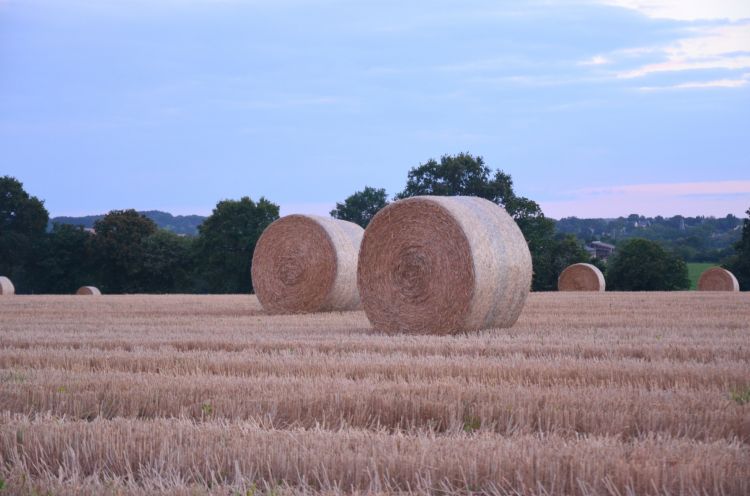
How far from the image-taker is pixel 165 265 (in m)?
50.4

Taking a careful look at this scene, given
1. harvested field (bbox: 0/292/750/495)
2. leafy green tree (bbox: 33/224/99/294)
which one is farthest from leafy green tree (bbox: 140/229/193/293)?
harvested field (bbox: 0/292/750/495)

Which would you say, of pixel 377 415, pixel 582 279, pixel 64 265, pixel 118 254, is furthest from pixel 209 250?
pixel 377 415

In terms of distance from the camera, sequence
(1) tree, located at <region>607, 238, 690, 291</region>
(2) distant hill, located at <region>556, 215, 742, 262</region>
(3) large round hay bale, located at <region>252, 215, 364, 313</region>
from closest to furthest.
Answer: (3) large round hay bale, located at <region>252, 215, 364, 313</region>
(1) tree, located at <region>607, 238, 690, 291</region>
(2) distant hill, located at <region>556, 215, 742, 262</region>

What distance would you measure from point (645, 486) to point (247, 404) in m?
2.85

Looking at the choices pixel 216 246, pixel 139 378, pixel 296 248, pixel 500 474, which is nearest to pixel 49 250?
pixel 216 246

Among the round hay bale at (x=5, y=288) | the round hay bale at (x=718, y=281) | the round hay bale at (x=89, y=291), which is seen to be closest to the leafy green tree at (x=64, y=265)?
the round hay bale at (x=89, y=291)

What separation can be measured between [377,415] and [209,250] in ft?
147

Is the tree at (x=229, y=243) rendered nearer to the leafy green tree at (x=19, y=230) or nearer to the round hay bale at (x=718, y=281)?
the leafy green tree at (x=19, y=230)

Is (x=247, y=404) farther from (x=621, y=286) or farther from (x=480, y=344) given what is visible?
(x=621, y=286)

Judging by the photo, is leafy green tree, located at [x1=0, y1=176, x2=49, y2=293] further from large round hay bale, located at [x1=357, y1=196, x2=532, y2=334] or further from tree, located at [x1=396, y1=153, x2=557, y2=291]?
large round hay bale, located at [x1=357, y1=196, x2=532, y2=334]

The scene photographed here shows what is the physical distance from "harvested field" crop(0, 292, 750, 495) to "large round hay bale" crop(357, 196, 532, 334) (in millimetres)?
2062

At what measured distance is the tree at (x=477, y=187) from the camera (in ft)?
161

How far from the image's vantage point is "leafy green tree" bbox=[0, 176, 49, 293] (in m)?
50.0

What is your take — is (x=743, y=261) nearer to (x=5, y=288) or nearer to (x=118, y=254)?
(x=118, y=254)
